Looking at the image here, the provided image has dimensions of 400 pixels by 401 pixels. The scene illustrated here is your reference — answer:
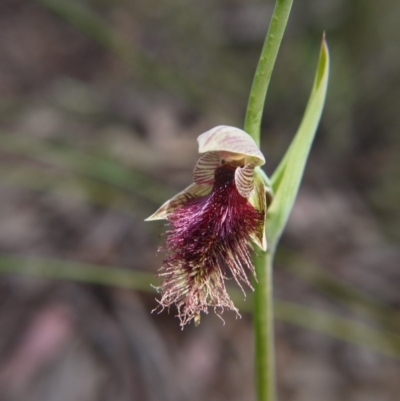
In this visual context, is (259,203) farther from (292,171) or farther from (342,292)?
(342,292)

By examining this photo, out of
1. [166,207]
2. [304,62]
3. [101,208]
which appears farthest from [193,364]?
[304,62]

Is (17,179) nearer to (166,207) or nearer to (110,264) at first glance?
(110,264)

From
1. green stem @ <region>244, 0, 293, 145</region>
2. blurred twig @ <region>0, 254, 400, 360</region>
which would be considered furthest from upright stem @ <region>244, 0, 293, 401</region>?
blurred twig @ <region>0, 254, 400, 360</region>

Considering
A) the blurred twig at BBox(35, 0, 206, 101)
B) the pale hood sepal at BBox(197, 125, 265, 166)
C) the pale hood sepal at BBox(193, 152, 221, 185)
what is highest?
the blurred twig at BBox(35, 0, 206, 101)

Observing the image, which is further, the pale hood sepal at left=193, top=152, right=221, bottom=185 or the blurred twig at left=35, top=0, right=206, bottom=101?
the blurred twig at left=35, top=0, right=206, bottom=101

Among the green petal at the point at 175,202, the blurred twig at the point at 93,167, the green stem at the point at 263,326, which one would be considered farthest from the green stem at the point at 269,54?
the blurred twig at the point at 93,167

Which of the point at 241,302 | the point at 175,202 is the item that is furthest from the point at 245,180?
the point at 241,302

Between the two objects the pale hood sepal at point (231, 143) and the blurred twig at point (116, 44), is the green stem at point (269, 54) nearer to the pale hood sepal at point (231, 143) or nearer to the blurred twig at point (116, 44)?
the pale hood sepal at point (231, 143)

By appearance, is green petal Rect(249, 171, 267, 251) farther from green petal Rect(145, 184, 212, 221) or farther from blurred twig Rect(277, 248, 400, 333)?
blurred twig Rect(277, 248, 400, 333)
